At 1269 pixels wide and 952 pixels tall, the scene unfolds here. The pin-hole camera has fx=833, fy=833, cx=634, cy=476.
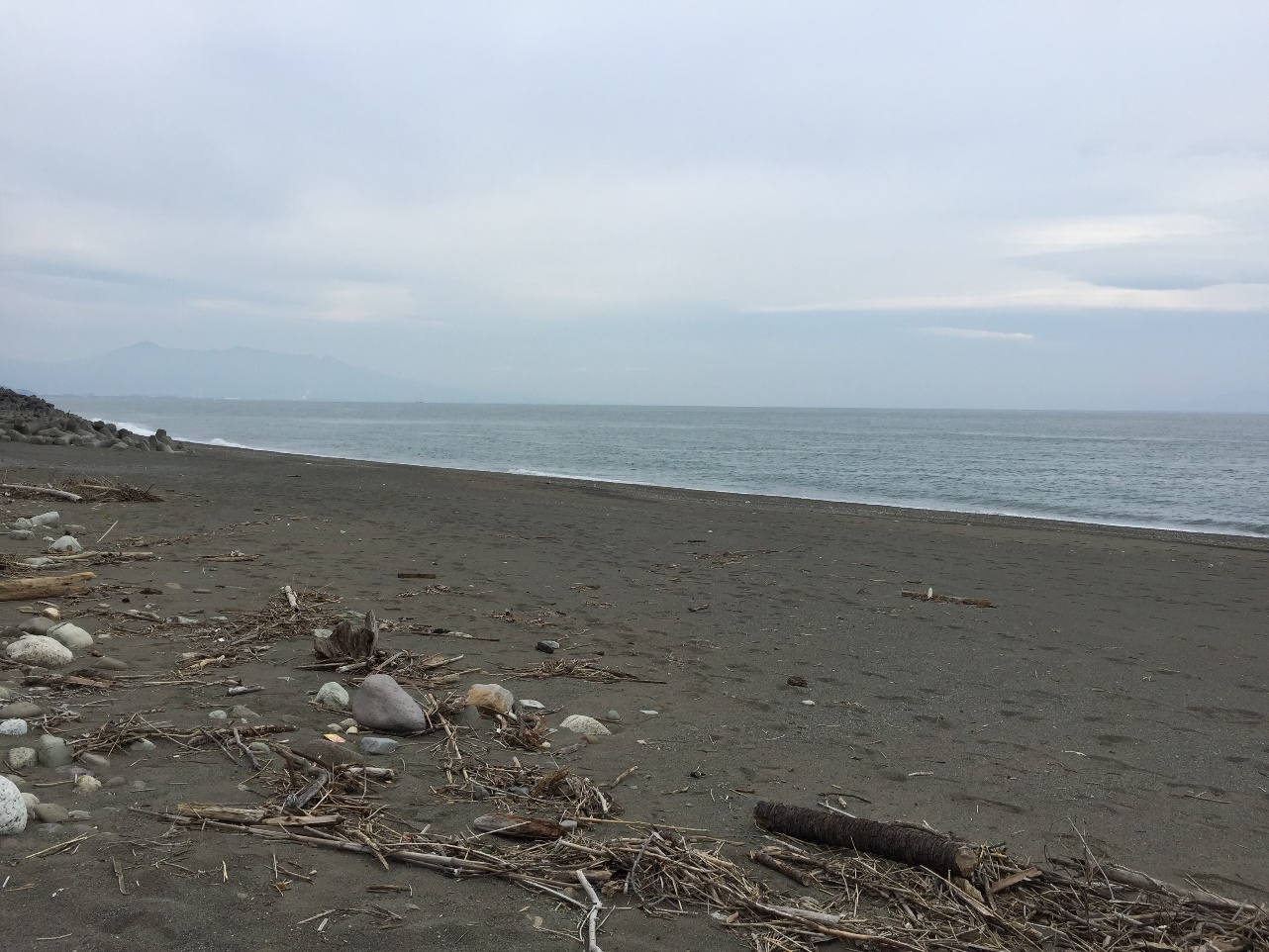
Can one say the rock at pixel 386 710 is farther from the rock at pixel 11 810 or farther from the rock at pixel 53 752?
the rock at pixel 11 810

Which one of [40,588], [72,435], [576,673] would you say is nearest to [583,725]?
[576,673]

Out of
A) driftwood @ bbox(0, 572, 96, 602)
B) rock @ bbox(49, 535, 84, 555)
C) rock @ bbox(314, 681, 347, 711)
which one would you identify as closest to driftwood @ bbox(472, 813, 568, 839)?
rock @ bbox(314, 681, 347, 711)

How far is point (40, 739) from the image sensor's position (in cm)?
347

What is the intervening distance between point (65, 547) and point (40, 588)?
76.7 inches

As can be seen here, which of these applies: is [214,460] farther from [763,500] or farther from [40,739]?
[40,739]

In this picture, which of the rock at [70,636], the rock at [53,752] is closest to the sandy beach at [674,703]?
the rock at [70,636]

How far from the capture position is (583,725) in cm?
455

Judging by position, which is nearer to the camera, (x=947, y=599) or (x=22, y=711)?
(x=22, y=711)

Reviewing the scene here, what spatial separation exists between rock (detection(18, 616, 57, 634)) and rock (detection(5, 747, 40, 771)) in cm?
224

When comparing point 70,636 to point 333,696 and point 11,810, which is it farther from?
point 11,810

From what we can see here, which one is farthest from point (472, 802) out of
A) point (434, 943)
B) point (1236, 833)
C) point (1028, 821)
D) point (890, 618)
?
point (890, 618)

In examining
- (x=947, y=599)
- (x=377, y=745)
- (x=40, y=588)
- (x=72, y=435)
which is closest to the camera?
(x=377, y=745)

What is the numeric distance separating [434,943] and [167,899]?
2.63 ft

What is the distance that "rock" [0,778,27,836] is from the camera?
270 cm
